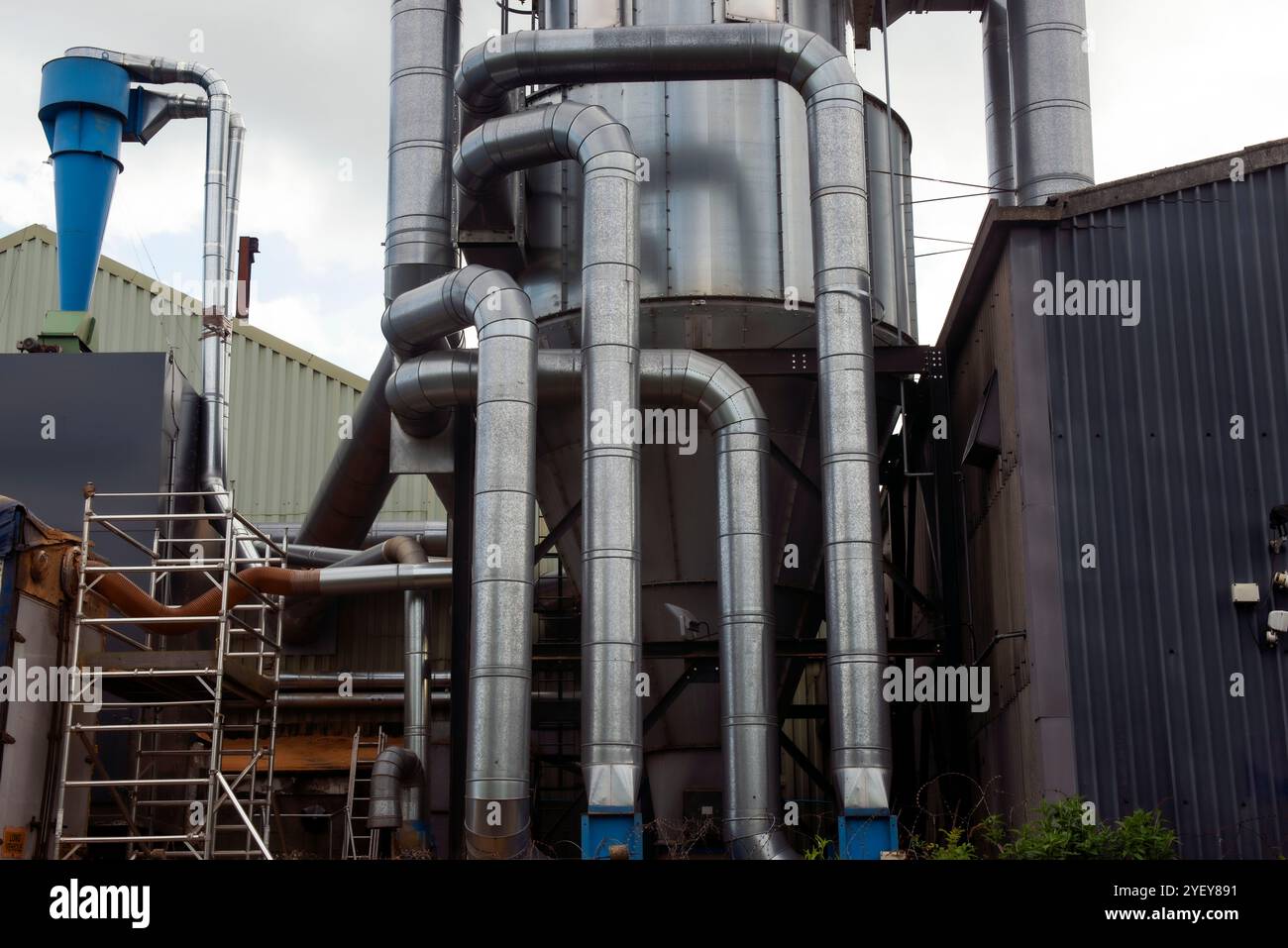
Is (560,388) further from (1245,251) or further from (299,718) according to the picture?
(299,718)

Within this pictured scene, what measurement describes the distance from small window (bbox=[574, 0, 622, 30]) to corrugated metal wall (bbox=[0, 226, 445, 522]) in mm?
12820

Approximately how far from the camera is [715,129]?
17.8 m

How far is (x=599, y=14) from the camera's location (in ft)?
59.8

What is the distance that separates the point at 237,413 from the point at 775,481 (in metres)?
15.4

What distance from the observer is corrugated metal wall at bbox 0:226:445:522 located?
2967 cm

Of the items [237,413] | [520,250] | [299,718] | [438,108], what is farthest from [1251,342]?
[237,413]

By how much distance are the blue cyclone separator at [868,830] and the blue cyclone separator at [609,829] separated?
1984 millimetres

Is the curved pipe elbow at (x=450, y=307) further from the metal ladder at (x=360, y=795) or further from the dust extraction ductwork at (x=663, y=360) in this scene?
the metal ladder at (x=360, y=795)

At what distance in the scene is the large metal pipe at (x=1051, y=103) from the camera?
18312mm

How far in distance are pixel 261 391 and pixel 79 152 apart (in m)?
6.62
